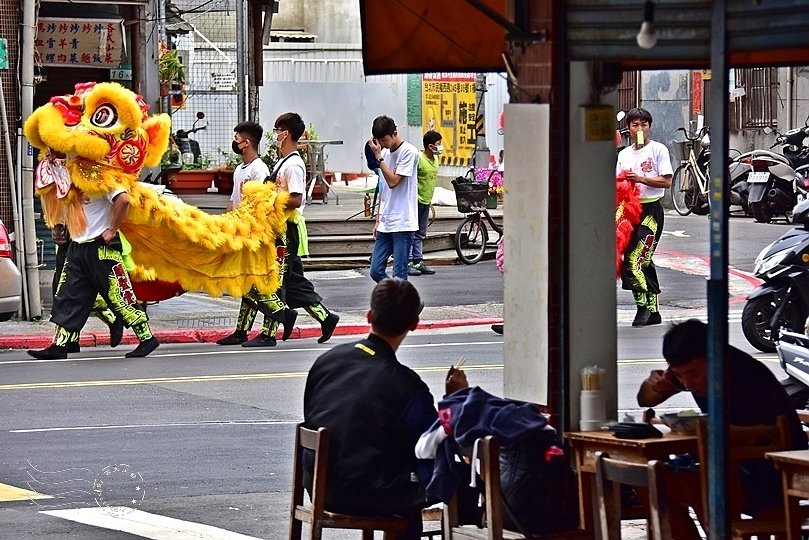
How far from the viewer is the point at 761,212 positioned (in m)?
25.5

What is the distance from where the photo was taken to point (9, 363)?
45.2 ft

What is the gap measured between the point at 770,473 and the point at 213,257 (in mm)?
8224

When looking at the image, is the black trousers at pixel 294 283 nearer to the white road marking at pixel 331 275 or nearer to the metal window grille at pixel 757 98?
the white road marking at pixel 331 275

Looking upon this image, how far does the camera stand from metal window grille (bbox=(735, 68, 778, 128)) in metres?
30.1

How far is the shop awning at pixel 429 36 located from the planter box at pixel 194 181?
21.0 meters

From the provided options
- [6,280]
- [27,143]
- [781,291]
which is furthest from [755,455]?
[27,143]

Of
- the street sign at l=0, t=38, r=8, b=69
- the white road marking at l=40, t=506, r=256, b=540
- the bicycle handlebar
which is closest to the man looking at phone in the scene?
the street sign at l=0, t=38, r=8, b=69

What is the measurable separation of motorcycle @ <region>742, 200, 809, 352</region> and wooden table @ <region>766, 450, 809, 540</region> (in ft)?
22.2

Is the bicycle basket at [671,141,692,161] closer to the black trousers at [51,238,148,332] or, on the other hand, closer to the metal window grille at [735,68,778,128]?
the metal window grille at [735,68,778,128]

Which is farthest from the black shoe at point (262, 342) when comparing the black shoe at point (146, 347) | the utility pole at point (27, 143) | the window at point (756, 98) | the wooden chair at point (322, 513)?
the window at point (756, 98)

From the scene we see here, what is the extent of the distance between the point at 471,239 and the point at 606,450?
1608 centimetres

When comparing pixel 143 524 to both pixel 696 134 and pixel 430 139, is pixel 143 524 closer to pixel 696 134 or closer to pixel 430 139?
pixel 430 139

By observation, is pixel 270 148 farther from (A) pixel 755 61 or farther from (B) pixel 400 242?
(A) pixel 755 61

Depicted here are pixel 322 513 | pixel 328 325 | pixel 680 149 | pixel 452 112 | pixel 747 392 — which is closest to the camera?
pixel 747 392
